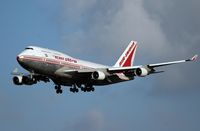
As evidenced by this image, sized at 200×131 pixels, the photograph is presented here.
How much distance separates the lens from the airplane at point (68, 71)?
4067 inches

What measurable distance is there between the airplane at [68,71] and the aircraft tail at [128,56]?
704 cm

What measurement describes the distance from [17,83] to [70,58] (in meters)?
9.87

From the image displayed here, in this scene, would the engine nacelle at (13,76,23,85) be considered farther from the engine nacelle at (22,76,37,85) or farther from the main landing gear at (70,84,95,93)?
the main landing gear at (70,84,95,93)

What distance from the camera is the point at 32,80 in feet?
354

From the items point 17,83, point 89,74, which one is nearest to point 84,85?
point 89,74

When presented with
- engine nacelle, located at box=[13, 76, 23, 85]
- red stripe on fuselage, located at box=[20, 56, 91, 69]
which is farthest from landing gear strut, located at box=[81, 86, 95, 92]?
engine nacelle, located at box=[13, 76, 23, 85]

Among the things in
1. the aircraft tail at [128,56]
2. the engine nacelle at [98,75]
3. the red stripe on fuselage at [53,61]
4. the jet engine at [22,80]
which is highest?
the aircraft tail at [128,56]

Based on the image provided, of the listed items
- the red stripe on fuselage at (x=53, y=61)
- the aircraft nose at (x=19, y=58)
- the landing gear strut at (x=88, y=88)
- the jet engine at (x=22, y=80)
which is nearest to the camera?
the aircraft nose at (x=19, y=58)

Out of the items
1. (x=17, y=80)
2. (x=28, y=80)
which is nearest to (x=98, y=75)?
(x=28, y=80)

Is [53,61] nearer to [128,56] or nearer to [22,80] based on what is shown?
[22,80]

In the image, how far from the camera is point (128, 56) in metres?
123

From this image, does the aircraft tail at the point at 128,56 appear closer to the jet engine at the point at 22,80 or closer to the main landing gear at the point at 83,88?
the main landing gear at the point at 83,88

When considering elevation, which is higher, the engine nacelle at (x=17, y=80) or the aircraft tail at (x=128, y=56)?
the aircraft tail at (x=128, y=56)

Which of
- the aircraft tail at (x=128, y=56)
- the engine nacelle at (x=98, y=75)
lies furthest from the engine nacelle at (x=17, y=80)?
the aircraft tail at (x=128, y=56)
